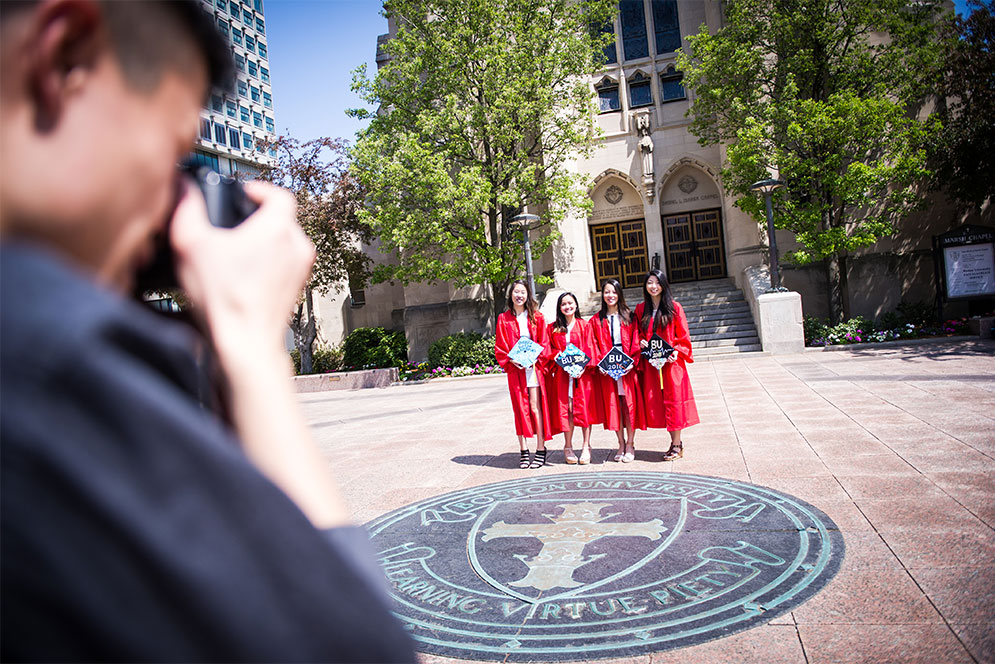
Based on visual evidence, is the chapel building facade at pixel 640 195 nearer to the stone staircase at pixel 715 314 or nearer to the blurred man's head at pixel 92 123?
the stone staircase at pixel 715 314

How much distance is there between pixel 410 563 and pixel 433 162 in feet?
46.1

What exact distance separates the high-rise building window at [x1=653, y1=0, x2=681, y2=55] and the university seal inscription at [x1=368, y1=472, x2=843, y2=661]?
22.7m

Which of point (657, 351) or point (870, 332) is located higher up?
point (657, 351)

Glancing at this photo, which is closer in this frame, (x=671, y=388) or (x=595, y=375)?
(x=671, y=388)

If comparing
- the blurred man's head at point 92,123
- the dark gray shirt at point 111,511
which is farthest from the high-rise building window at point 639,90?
the dark gray shirt at point 111,511

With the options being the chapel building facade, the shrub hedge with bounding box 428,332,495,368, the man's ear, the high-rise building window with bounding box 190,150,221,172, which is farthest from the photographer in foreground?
the chapel building facade

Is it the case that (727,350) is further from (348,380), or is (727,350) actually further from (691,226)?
(348,380)

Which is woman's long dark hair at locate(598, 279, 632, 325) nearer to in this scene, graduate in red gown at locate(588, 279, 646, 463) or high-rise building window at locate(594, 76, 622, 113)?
graduate in red gown at locate(588, 279, 646, 463)

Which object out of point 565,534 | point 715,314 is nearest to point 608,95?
point 715,314

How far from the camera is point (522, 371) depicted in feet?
22.6

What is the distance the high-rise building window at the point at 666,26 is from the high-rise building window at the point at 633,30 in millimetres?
456

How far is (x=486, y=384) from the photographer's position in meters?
15.6

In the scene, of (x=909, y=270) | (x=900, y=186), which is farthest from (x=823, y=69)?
(x=909, y=270)

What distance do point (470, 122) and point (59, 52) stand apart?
18.7m
